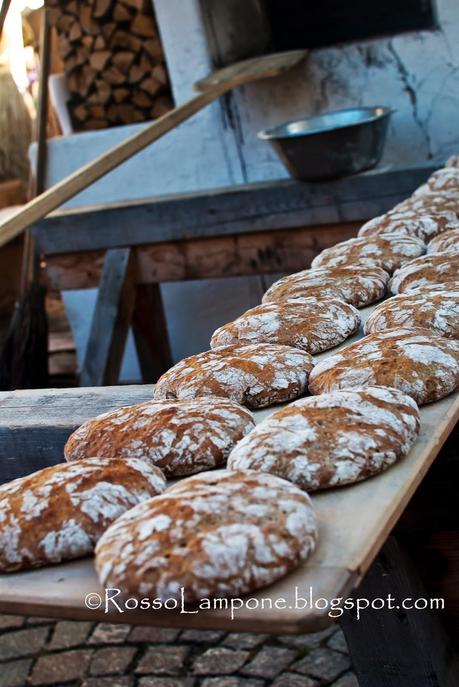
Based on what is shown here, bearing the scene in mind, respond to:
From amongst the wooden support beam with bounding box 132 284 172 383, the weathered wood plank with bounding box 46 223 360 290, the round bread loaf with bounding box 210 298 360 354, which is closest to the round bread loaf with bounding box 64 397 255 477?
the round bread loaf with bounding box 210 298 360 354

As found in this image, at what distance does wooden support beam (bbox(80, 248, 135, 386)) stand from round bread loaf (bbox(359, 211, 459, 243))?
2.07 meters

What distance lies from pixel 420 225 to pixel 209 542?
1.71 m

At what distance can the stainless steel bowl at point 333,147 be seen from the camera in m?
3.94

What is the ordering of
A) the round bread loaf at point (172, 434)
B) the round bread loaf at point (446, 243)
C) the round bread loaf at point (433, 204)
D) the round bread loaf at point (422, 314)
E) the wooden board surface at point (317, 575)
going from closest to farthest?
the wooden board surface at point (317, 575), the round bread loaf at point (172, 434), the round bread loaf at point (422, 314), the round bread loaf at point (446, 243), the round bread loaf at point (433, 204)

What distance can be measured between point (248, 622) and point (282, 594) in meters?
0.05

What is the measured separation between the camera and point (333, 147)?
157 inches

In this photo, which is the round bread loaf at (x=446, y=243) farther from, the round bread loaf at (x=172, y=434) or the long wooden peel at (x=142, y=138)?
the long wooden peel at (x=142, y=138)

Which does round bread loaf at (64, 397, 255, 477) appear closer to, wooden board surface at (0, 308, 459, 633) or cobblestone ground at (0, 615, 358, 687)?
wooden board surface at (0, 308, 459, 633)

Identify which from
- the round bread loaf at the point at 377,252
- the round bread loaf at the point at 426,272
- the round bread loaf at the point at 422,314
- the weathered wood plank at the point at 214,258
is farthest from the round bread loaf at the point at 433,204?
the weathered wood plank at the point at 214,258

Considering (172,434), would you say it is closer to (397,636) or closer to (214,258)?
(397,636)

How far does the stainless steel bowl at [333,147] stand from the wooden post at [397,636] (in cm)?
243

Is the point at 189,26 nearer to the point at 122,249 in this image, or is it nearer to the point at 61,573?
the point at 122,249

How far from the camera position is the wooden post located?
183 centimetres

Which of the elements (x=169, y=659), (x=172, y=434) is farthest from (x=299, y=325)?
(x=169, y=659)
